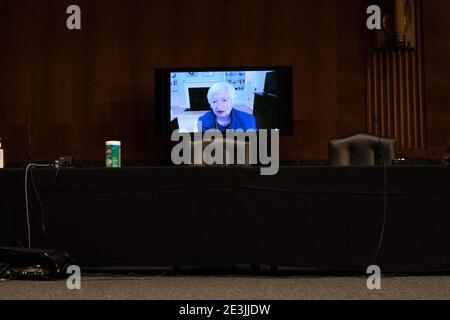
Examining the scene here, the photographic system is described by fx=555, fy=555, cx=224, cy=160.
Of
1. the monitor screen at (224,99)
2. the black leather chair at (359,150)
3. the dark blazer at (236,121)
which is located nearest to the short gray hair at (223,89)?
the monitor screen at (224,99)

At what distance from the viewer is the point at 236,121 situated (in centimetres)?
511

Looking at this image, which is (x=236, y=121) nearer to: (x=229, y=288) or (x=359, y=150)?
(x=359, y=150)

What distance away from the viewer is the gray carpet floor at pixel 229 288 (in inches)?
97.0

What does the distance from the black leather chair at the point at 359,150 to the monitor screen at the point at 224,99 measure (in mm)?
995

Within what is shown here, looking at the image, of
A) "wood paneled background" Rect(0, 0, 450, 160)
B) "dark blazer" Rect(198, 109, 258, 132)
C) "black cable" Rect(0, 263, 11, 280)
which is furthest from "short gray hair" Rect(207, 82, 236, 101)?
"black cable" Rect(0, 263, 11, 280)

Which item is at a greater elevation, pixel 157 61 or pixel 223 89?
pixel 157 61

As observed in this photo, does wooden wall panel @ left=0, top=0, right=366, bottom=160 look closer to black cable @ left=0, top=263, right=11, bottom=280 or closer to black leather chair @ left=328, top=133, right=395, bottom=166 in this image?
black leather chair @ left=328, top=133, right=395, bottom=166

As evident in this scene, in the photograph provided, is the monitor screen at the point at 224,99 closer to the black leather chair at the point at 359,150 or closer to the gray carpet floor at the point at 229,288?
the black leather chair at the point at 359,150

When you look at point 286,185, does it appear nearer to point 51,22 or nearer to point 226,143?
point 226,143

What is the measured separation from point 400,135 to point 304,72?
1.11m

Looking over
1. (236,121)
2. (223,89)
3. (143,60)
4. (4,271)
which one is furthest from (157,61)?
(4,271)

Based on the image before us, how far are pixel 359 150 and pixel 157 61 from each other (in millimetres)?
2343

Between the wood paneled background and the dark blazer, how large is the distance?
1.56 ft

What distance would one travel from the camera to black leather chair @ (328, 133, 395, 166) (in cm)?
408
